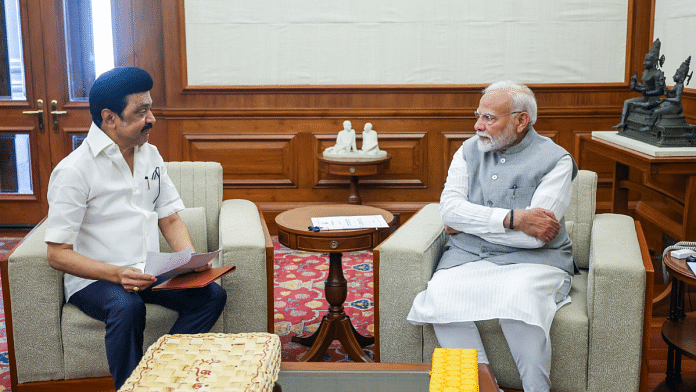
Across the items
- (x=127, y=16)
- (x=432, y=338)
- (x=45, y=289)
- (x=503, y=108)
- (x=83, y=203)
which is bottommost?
(x=432, y=338)

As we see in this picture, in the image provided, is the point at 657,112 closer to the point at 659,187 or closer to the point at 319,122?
the point at 659,187

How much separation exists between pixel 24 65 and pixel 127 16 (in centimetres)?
93

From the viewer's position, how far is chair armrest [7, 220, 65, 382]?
2.57 meters

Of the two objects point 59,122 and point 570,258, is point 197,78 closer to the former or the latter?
point 59,122

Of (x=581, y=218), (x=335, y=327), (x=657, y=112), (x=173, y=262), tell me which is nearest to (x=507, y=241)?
(x=581, y=218)

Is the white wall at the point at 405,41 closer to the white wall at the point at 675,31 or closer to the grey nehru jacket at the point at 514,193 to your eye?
the white wall at the point at 675,31

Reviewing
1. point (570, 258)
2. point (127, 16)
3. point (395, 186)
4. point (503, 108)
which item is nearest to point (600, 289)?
point (570, 258)

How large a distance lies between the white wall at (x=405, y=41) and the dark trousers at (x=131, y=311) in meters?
3.10

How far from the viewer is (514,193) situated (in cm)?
283

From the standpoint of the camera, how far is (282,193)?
5656 millimetres

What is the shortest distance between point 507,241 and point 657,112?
5.81ft

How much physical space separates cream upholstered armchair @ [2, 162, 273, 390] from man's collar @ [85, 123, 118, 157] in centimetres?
43

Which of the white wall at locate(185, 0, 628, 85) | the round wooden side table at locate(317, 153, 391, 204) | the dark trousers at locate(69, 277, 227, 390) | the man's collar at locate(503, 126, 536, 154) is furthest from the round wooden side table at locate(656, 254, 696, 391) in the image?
the white wall at locate(185, 0, 628, 85)

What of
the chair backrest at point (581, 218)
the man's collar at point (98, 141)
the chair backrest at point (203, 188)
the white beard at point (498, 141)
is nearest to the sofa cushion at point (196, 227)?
the chair backrest at point (203, 188)
